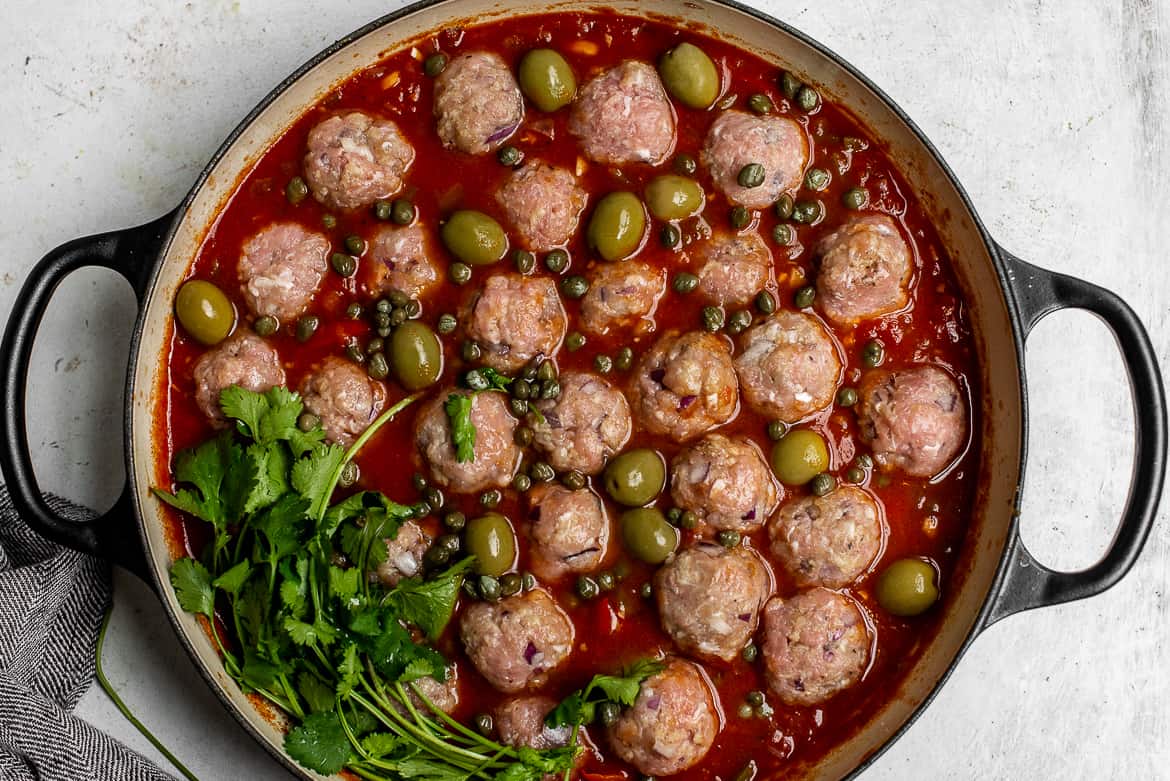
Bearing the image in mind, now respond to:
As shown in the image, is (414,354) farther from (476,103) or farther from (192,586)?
(192,586)

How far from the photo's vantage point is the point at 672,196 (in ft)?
13.9

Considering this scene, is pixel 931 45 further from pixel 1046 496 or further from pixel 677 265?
pixel 1046 496

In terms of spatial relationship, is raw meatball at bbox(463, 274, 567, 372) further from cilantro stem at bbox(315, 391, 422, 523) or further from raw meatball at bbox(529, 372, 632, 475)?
cilantro stem at bbox(315, 391, 422, 523)

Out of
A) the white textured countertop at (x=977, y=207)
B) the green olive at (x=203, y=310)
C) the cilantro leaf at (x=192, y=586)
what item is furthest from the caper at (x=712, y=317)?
the cilantro leaf at (x=192, y=586)

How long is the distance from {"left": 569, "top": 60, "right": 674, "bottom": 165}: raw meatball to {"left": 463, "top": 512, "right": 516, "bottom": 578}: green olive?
1.53 m

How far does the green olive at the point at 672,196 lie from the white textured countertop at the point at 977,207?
0.99 m

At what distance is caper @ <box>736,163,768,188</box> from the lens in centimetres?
416

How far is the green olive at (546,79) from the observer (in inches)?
166

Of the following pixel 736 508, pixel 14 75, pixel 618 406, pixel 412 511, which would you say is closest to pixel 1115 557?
pixel 736 508

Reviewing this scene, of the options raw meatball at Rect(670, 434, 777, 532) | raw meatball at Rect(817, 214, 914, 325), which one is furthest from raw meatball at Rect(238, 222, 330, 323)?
raw meatball at Rect(817, 214, 914, 325)

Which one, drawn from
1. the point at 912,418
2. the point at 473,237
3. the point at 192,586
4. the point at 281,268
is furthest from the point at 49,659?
the point at 912,418

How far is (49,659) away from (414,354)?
2.04 meters

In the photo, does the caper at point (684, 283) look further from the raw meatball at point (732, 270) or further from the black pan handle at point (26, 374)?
the black pan handle at point (26, 374)

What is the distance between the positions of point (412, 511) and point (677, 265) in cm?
146
